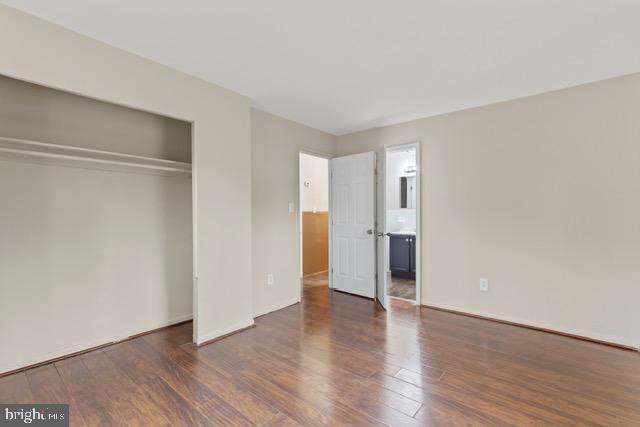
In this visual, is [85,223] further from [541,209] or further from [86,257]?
[541,209]

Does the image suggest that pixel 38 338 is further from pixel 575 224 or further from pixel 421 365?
pixel 575 224

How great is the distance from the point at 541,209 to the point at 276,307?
3.22 meters

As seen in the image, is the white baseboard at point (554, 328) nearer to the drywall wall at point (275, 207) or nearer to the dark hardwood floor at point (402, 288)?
the dark hardwood floor at point (402, 288)

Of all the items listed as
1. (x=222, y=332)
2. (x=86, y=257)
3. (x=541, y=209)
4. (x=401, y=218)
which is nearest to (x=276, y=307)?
(x=222, y=332)

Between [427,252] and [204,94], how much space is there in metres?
3.20

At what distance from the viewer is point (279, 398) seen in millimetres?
1965

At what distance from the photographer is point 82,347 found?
2572 mm

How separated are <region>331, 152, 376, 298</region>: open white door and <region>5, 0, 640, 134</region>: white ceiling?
1.33 metres

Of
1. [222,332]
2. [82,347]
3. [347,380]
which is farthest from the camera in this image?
[222,332]

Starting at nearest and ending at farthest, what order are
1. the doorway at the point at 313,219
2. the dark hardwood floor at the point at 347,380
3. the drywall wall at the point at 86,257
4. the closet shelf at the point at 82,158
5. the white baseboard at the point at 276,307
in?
the dark hardwood floor at the point at 347,380 → the closet shelf at the point at 82,158 → the drywall wall at the point at 86,257 → the white baseboard at the point at 276,307 → the doorway at the point at 313,219

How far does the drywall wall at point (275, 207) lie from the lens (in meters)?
3.59

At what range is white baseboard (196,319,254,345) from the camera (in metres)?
2.77

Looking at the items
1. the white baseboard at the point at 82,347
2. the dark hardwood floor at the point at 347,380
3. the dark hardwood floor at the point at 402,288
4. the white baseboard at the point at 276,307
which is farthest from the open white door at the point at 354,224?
the white baseboard at the point at 82,347

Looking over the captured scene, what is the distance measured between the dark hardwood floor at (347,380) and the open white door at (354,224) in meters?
1.28
